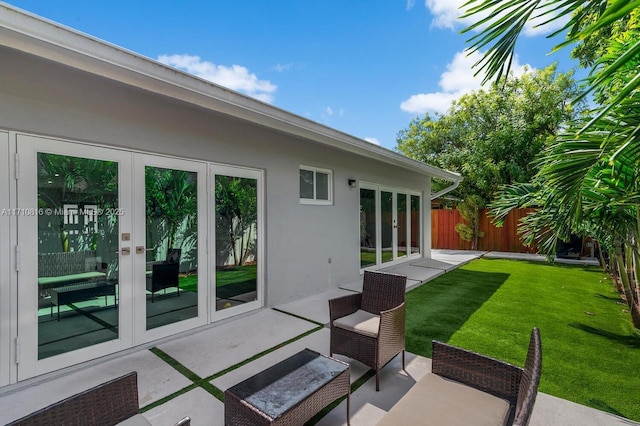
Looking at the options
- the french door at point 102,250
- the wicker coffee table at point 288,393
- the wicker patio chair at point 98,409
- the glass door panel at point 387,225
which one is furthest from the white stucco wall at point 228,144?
the wicker coffee table at point 288,393

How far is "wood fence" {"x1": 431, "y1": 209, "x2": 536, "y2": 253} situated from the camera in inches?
508

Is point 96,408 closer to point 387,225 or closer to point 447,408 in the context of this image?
point 447,408

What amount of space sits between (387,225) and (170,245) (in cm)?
608

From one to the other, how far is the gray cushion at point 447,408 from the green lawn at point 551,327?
1516 millimetres

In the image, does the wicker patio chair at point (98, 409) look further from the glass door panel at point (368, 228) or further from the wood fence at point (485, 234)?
the wood fence at point (485, 234)

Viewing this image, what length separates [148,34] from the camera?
7316mm

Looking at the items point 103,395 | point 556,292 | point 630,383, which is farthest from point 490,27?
point 556,292

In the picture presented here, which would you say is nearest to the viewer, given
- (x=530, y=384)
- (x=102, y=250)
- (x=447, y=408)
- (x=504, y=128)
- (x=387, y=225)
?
(x=530, y=384)

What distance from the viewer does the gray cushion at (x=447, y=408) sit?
1.75 meters

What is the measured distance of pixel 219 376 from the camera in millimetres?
3098

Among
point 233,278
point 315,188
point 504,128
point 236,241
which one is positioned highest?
point 504,128

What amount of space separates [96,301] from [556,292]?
323 inches

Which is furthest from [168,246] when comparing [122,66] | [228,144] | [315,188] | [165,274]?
[315,188]

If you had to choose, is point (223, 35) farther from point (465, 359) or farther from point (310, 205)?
point (465, 359)
